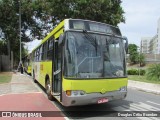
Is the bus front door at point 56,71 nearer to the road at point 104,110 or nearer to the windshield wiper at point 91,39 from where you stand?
the road at point 104,110

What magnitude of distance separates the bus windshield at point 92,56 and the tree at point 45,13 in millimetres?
20434

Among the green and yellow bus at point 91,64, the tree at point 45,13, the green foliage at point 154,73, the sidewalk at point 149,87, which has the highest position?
the tree at point 45,13

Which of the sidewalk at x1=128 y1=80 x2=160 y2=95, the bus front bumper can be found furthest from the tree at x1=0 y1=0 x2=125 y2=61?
the bus front bumper

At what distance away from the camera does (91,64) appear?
9.32m

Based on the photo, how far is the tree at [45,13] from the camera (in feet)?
99.3

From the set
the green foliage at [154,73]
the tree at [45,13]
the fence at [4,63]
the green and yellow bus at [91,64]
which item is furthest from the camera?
the fence at [4,63]

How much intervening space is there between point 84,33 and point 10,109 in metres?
4.02

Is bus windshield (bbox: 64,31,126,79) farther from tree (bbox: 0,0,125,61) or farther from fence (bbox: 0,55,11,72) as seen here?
fence (bbox: 0,55,11,72)

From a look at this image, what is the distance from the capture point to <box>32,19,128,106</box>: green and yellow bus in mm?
8961

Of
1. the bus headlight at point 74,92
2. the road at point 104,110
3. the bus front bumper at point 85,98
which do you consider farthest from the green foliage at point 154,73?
the bus headlight at point 74,92

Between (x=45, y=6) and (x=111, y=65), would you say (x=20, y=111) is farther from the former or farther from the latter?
(x=45, y=6)

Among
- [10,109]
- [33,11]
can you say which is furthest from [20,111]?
[33,11]

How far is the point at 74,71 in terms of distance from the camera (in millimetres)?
9008

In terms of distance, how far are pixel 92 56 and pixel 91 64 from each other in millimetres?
283
